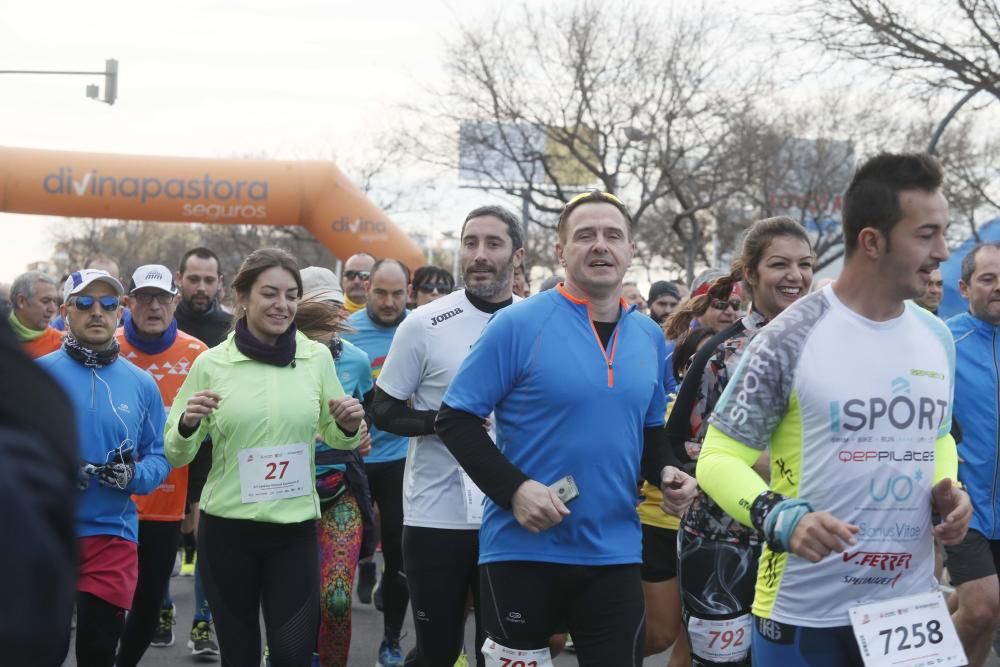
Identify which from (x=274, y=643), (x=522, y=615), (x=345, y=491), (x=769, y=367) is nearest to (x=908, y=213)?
(x=769, y=367)

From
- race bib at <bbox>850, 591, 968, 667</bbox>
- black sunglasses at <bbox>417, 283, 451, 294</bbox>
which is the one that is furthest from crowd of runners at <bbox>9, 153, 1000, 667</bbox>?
black sunglasses at <bbox>417, 283, 451, 294</bbox>

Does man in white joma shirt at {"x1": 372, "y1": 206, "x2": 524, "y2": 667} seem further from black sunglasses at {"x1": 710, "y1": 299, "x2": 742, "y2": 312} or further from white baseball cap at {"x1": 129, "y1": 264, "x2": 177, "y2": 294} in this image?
white baseball cap at {"x1": 129, "y1": 264, "x2": 177, "y2": 294}

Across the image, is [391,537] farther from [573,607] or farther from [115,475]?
[573,607]

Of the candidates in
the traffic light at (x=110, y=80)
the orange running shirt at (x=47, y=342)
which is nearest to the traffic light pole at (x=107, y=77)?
the traffic light at (x=110, y=80)

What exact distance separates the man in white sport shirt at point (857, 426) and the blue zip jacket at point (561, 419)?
2.13 feet

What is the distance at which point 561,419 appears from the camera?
13.7 feet

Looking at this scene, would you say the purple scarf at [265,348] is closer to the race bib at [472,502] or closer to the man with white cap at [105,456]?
the man with white cap at [105,456]

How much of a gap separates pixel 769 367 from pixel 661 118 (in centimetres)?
2579

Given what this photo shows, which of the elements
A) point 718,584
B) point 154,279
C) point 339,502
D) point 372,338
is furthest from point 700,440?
point 372,338

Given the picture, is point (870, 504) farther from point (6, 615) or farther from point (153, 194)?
point (153, 194)

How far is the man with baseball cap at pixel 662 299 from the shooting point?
10922 millimetres

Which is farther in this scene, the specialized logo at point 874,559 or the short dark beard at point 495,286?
the short dark beard at point 495,286

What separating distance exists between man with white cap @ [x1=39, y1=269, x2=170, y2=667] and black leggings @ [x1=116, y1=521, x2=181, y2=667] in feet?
1.60

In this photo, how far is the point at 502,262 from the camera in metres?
5.60
